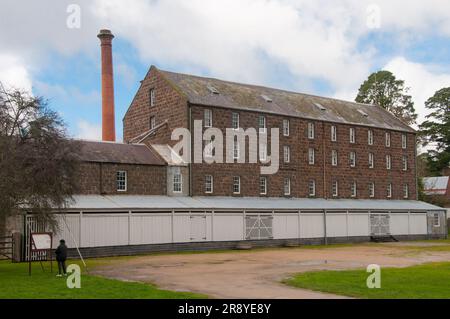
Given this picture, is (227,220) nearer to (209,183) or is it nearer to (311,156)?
(209,183)

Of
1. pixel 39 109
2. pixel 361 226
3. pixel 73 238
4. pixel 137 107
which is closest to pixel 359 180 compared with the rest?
pixel 361 226

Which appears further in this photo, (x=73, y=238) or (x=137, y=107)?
(x=137, y=107)

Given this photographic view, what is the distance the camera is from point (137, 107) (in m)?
56.8

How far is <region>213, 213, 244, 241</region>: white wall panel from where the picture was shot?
46094mm

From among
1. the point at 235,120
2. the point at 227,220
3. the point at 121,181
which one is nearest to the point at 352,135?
the point at 235,120

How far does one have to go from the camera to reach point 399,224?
198ft

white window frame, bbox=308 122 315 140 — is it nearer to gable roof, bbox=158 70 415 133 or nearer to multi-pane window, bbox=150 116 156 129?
gable roof, bbox=158 70 415 133

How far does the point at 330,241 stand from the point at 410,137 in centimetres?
2204

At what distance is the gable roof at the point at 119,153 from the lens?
4469cm

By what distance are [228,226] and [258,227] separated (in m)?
3.22

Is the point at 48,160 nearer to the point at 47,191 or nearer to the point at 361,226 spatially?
the point at 47,191

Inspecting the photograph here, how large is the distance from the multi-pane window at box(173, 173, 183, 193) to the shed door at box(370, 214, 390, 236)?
19804 mm

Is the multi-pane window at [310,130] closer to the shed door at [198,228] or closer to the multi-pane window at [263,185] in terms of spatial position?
the multi-pane window at [263,185]

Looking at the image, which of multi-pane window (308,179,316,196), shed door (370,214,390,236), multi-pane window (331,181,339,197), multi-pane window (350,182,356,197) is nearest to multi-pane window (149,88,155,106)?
multi-pane window (308,179,316,196)
